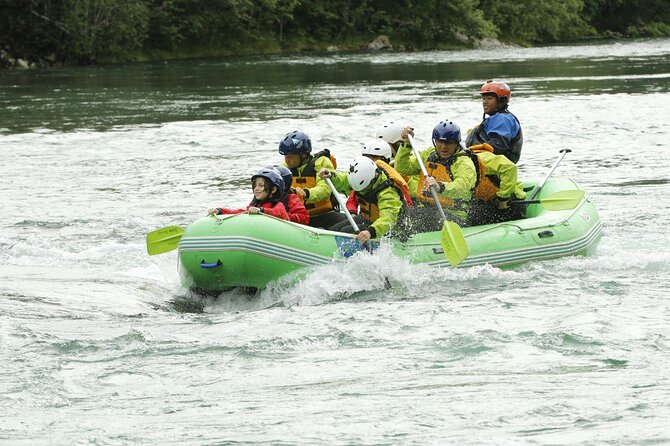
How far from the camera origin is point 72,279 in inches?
364

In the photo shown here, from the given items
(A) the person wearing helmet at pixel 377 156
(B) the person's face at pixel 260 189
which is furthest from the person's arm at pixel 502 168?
(B) the person's face at pixel 260 189

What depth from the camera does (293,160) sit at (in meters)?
9.95

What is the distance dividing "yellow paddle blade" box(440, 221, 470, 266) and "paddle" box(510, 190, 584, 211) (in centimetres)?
150

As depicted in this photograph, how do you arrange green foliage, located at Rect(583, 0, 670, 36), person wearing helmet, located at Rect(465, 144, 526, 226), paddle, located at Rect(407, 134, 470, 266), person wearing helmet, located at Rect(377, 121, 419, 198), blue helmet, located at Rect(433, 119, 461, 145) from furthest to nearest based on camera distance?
green foliage, located at Rect(583, 0, 670, 36) < person wearing helmet, located at Rect(377, 121, 419, 198) < person wearing helmet, located at Rect(465, 144, 526, 226) < blue helmet, located at Rect(433, 119, 461, 145) < paddle, located at Rect(407, 134, 470, 266)

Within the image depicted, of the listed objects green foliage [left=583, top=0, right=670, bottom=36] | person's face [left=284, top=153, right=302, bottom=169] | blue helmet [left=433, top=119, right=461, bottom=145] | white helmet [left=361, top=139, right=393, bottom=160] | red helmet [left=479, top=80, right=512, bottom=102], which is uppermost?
red helmet [left=479, top=80, right=512, bottom=102]

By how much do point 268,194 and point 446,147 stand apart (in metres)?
1.77

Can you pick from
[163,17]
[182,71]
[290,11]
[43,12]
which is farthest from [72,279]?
[290,11]

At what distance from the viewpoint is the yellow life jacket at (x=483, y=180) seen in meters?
9.99

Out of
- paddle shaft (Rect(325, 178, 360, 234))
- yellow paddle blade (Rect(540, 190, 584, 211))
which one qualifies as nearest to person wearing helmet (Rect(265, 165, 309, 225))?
paddle shaft (Rect(325, 178, 360, 234))

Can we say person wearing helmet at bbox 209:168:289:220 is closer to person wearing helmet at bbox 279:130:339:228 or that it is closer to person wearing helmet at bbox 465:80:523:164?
person wearing helmet at bbox 279:130:339:228

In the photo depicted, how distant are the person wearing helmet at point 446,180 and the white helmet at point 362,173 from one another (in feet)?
1.78

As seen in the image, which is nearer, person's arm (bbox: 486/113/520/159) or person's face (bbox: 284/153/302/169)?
person's face (bbox: 284/153/302/169)

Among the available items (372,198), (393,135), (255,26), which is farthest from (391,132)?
(255,26)

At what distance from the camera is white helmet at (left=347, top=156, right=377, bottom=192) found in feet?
30.1
